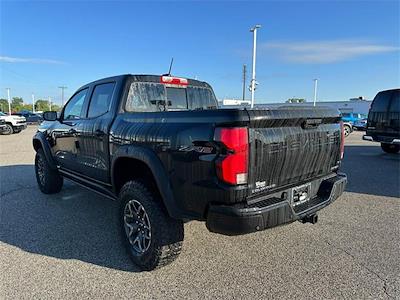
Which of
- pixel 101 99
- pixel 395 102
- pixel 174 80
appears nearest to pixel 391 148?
pixel 395 102

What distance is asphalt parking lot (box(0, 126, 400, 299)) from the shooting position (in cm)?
279

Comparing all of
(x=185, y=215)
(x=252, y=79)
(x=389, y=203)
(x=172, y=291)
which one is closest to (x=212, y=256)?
(x=172, y=291)

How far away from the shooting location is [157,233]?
2.96 meters

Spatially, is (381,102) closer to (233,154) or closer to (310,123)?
(310,123)

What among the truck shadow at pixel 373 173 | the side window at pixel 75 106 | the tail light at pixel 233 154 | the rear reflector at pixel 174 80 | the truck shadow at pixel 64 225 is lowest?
the truck shadow at pixel 64 225

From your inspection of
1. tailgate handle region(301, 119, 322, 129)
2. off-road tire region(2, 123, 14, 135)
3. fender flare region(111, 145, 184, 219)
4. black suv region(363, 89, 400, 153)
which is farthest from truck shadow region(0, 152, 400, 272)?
off-road tire region(2, 123, 14, 135)

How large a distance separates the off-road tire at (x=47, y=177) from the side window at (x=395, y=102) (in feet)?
30.8

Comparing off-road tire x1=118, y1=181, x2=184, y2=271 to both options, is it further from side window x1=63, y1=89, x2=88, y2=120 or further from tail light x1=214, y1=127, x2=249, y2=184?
side window x1=63, y1=89, x2=88, y2=120

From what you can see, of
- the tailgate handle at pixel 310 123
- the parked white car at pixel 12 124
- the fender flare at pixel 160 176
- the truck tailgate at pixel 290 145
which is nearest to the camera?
the truck tailgate at pixel 290 145

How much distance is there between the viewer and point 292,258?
3.36 meters

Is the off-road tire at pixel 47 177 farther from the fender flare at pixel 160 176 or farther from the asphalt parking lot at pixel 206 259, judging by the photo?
the fender flare at pixel 160 176

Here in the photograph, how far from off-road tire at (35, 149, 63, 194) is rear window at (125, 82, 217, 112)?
8.66 feet

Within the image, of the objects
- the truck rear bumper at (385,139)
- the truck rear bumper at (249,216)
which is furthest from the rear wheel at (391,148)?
the truck rear bumper at (249,216)

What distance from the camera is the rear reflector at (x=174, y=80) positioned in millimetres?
4126
